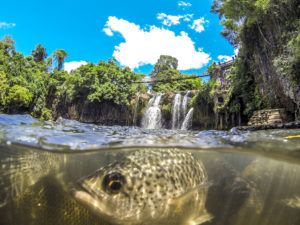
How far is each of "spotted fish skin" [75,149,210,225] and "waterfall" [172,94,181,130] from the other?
24.7m

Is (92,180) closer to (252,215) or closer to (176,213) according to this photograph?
(176,213)

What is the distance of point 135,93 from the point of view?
37375mm

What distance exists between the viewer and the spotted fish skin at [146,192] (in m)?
3.68

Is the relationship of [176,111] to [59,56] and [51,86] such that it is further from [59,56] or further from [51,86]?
[59,56]

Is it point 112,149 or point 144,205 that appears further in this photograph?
point 112,149

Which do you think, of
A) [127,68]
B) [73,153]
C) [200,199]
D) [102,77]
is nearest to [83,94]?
[102,77]

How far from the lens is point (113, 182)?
12.5 ft

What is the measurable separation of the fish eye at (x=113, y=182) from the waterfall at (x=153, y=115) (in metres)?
27.3

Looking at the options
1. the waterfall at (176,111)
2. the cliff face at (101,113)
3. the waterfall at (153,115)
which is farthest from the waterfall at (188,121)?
the cliff face at (101,113)

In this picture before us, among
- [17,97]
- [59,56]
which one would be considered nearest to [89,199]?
[17,97]

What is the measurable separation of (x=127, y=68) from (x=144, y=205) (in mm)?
37576

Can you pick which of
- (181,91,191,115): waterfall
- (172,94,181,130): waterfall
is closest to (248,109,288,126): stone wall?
(172,94,181,130): waterfall

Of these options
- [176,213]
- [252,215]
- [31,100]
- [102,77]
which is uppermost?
[102,77]

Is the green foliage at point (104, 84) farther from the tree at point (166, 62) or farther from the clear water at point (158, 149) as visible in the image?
the clear water at point (158, 149)
